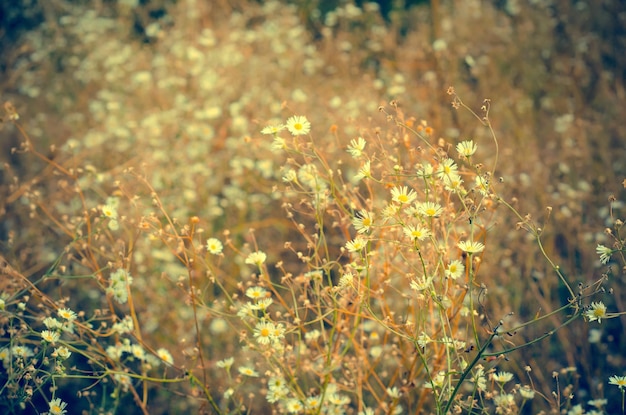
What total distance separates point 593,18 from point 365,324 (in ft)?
14.2

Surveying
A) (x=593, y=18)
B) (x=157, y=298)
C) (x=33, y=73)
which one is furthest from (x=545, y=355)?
(x=33, y=73)

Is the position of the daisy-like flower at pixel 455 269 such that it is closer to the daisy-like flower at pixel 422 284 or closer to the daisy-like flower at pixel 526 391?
the daisy-like flower at pixel 422 284

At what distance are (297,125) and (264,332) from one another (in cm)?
60

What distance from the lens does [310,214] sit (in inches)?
72.6

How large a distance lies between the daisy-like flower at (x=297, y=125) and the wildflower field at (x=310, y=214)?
1 centimetres

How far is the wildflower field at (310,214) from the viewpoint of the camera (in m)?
1.77

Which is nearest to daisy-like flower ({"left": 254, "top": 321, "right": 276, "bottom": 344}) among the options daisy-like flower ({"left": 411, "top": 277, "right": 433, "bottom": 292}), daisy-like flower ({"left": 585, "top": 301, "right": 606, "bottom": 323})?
daisy-like flower ({"left": 411, "top": 277, "right": 433, "bottom": 292})

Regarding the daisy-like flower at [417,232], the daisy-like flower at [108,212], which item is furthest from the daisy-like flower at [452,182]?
the daisy-like flower at [108,212]

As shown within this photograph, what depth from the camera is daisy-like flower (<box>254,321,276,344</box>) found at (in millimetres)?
1653

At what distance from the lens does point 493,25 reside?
20.2 ft

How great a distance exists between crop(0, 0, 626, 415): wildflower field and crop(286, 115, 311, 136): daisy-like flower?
10 mm

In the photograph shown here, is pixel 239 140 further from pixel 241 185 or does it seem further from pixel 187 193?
pixel 187 193

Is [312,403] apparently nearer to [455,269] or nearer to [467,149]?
[455,269]

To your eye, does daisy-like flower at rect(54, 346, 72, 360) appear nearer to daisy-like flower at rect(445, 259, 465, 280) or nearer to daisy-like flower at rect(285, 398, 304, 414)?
daisy-like flower at rect(285, 398, 304, 414)
